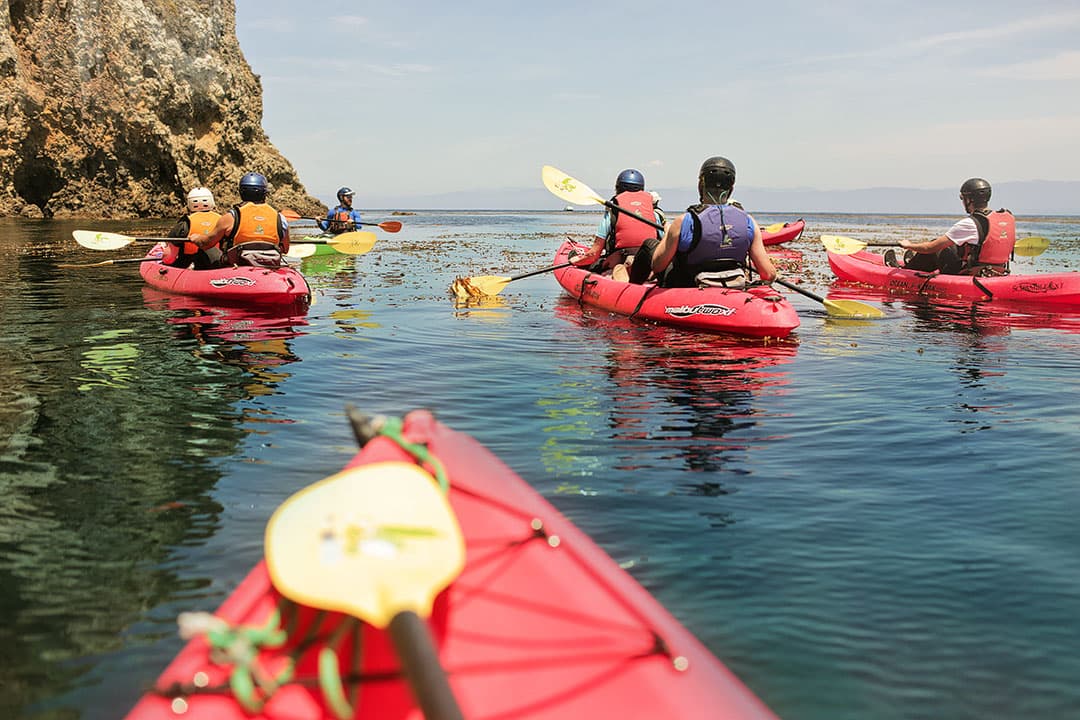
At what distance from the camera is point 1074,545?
4293mm

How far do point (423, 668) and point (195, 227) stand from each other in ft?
40.6

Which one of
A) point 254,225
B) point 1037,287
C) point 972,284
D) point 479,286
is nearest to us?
point 254,225

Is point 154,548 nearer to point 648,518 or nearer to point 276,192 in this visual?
point 648,518

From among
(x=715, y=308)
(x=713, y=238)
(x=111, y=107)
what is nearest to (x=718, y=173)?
(x=713, y=238)

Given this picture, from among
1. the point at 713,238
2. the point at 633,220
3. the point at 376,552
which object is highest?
the point at 633,220

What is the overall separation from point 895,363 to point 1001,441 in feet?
9.85

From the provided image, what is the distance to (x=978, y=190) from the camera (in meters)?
13.9

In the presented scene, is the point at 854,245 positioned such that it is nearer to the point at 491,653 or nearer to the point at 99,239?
the point at 99,239

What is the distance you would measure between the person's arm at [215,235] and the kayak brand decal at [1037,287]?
1265cm

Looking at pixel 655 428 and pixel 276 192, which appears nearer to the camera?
pixel 655 428

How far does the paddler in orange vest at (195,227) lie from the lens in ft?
42.0

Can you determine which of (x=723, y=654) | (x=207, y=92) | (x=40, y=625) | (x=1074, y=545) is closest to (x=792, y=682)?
(x=723, y=654)

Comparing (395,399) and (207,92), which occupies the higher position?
(207,92)

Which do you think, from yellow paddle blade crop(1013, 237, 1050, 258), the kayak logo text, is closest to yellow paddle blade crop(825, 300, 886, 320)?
the kayak logo text
